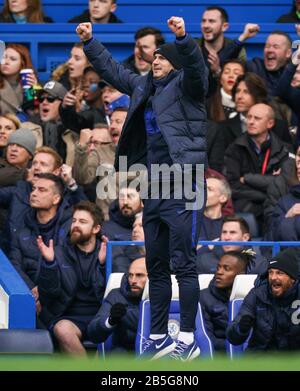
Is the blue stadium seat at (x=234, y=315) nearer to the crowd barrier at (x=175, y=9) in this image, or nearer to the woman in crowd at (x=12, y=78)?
the woman in crowd at (x=12, y=78)

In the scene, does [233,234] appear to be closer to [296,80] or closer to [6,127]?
[296,80]

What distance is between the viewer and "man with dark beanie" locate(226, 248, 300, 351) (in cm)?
1127

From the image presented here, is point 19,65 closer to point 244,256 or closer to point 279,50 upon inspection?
point 279,50

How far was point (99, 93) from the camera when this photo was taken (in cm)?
1501

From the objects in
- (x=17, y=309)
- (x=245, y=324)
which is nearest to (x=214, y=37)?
(x=245, y=324)

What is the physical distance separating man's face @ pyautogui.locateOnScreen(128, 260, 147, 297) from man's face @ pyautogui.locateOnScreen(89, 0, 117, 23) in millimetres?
4434

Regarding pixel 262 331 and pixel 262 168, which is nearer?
pixel 262 331

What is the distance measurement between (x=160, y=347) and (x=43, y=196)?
116 inches

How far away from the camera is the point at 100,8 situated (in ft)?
52.2

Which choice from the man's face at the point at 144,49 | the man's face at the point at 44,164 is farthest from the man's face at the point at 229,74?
the man's face at the point at 44,164

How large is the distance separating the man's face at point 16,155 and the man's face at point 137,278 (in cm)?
213

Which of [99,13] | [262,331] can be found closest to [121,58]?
[99,13]

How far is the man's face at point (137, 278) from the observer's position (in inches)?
478

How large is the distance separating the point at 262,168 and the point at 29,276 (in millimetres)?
2471
